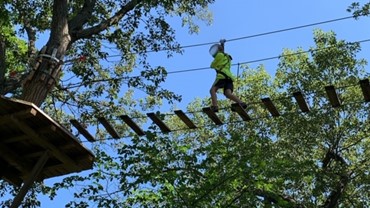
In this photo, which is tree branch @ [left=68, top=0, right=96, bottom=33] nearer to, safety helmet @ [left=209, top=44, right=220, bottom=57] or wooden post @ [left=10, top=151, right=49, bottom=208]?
safety helmet @ [left=209, top=44, right=220, bottom=57]

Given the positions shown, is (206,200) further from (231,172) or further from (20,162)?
(20,162)

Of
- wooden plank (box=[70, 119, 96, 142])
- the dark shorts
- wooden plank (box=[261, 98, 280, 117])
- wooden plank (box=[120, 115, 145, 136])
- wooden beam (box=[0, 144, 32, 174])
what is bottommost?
wooden beam (box=[0, 144, 32, 174])

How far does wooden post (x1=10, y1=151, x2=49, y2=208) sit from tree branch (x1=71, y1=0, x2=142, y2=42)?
10.6ft

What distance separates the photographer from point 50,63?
8.02m

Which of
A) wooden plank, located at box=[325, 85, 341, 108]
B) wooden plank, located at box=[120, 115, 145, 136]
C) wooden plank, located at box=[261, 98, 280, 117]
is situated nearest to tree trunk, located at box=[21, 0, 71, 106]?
wooden plank, located at box=[120, 115, 145, 136]

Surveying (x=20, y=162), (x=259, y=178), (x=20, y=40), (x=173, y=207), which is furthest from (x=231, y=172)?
(x=20, y=40)

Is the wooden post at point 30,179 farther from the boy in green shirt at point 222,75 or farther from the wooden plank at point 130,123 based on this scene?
the boy in green shirt at point 222,75

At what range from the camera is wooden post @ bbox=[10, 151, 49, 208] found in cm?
635

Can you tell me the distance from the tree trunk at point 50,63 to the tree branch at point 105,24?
0.57 m

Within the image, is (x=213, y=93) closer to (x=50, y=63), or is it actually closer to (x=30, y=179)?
(x=50, y=63)

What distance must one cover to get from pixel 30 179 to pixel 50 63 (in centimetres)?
218

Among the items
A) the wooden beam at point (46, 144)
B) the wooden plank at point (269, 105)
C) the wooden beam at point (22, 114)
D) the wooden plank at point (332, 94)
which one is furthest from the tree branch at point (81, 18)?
the wooden plank at point (332, 94)

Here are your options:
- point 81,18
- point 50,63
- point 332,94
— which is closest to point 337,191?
point 332,94

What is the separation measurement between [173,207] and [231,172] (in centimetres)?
121
